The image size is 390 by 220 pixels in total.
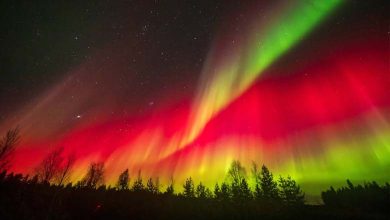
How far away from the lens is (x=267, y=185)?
3086 inches

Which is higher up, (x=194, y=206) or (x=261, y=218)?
(x=194, y=206)

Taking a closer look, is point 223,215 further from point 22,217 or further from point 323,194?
point 323,194

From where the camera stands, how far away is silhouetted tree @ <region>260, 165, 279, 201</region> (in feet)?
246

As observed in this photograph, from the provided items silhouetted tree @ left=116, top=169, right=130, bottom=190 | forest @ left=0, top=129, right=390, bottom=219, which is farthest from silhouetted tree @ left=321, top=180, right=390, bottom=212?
silhouetted tree @ left=116, top=169, right=130, bottom=190

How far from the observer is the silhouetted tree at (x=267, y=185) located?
75062 millimetres

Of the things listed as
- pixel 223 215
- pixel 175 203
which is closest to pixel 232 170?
pixel 175 203

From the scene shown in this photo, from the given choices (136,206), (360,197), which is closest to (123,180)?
(136,206)

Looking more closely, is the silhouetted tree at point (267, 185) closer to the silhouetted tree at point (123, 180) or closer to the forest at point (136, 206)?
the forest at point (136, 206)

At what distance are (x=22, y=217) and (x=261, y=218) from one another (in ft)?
125

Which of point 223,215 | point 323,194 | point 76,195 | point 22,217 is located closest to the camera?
point 22,217

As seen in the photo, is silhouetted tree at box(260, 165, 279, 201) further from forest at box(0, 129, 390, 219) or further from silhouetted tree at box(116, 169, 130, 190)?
silhouetted tree at box(116, 169, 130, 190)

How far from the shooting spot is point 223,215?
1783 inches

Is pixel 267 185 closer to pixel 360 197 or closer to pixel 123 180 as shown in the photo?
pixel 360 197

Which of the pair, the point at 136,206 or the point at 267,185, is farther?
the point at 267,185
